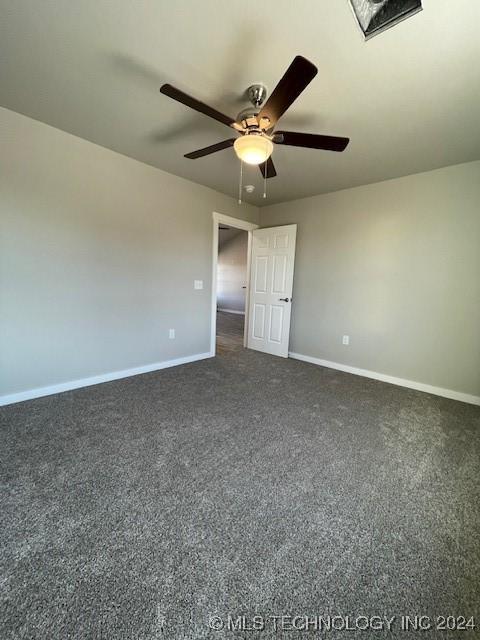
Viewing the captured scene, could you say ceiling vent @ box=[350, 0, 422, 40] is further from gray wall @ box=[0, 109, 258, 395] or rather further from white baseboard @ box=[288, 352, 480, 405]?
white baseboard @ box=[288, 352, 480, 405]

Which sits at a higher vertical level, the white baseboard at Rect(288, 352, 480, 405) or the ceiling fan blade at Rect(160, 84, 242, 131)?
the ceiling fan blade at Rect(160, 84, 242, 131)

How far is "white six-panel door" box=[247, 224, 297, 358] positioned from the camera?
161 inches

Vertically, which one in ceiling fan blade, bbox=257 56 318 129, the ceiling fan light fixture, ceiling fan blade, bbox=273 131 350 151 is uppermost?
ceiling fan blade, bbox=257 56 318 129

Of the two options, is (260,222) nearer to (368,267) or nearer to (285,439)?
(368,267)

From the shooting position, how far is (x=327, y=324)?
386 centimetres

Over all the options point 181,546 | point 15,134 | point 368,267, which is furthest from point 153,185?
point 181,546

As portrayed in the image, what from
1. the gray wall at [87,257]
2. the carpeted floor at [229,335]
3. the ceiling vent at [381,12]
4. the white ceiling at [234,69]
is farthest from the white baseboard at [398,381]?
the ceiling vent at [381,12]

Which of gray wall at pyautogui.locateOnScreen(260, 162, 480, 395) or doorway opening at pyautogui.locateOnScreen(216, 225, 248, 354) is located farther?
doorway opening at pyautogui.locateOnScreen(216, 225, 248, 354)

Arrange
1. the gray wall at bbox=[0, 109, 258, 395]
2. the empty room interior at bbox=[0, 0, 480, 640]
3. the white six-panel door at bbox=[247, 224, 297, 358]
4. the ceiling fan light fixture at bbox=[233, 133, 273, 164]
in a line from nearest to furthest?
the empty room interior at bbox=[0, 0, 480, 640] < the ceiling fan light fixture at bbox=[233, 133, 273, 164] < the gray wall at bbox=[0, 109, 258, 395] < the white six-panel door at bbox=[247, 224, 297, 358]

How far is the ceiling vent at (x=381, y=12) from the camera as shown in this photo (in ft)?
4.12

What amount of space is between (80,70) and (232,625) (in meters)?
3.03

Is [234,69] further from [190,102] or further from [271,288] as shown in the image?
[271,288]

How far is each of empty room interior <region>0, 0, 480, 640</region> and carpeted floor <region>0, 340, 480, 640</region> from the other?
1 centimetres

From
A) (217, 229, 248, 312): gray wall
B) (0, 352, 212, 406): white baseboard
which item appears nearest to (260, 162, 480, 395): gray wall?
(0, 352, 212, 406): white baseboard
